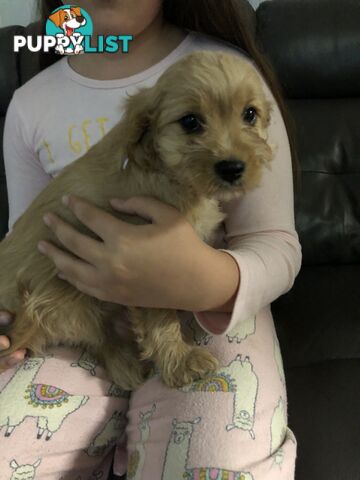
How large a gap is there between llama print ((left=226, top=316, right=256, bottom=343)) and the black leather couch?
0.31m

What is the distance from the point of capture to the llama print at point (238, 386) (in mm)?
1005

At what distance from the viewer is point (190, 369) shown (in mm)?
1080

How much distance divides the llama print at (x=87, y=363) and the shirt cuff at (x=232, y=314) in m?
0.30

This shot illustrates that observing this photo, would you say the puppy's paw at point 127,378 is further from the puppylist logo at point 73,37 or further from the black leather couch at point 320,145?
the puppylist logo at point 73,37

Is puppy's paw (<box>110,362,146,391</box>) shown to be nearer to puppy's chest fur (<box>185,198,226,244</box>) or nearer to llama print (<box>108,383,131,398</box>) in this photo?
llama print (<box>108,383,131,398</box>)

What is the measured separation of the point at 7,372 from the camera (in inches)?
45.1

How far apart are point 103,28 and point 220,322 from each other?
88 cm

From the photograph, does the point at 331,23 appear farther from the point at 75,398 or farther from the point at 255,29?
the point at 75,398

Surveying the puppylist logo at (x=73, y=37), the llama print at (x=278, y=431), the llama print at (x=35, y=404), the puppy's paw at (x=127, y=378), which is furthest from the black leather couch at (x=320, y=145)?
the llama print at (x=35, y=404)

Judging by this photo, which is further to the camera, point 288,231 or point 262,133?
point 288,231

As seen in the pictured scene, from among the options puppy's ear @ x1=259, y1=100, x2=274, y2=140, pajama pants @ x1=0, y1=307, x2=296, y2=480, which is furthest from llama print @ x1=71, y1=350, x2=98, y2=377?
puppy's ear @ x1=259, y1=100, x2=274, y2=140

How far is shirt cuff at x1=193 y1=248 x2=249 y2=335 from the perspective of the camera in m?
1.05

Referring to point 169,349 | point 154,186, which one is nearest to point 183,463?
point 169,349

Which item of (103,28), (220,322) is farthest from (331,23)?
(220,322)
